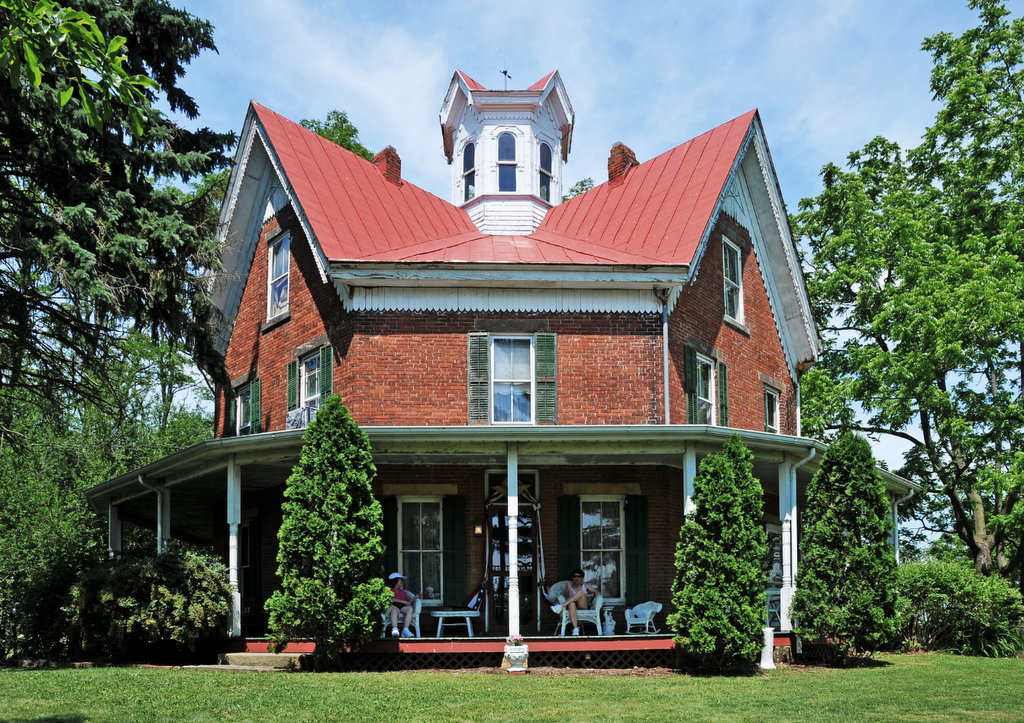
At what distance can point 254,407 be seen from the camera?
21406 mm

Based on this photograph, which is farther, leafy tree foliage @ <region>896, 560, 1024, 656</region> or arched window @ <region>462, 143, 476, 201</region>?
arched window @ <region>462, 143, 476, 201</region>

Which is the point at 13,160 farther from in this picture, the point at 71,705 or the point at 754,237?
the point at 754,237

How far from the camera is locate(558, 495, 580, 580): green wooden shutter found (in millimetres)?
18031

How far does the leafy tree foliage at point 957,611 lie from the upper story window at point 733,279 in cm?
568

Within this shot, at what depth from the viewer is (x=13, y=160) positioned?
15039mm

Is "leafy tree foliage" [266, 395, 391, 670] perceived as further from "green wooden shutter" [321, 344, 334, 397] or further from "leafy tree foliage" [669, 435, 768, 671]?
"leafy tree foliage" [669, 435, 768, 671]

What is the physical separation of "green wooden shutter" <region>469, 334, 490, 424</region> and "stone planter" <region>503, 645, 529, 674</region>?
185 inches

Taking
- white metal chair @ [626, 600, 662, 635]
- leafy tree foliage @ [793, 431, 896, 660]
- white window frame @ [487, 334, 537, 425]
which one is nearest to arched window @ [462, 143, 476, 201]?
white window frame @ [487, 334, 537, 425]

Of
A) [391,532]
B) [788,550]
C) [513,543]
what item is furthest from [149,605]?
[788,550]

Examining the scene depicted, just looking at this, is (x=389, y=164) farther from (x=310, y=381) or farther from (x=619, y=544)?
(x=619, y=544)

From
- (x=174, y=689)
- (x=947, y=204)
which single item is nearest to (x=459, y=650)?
(x=174, y=689)

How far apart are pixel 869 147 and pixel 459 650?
2139 cm

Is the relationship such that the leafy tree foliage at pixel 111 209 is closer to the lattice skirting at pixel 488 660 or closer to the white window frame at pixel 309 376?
the white window frame at pixel 309 376

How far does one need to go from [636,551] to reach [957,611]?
628cm
